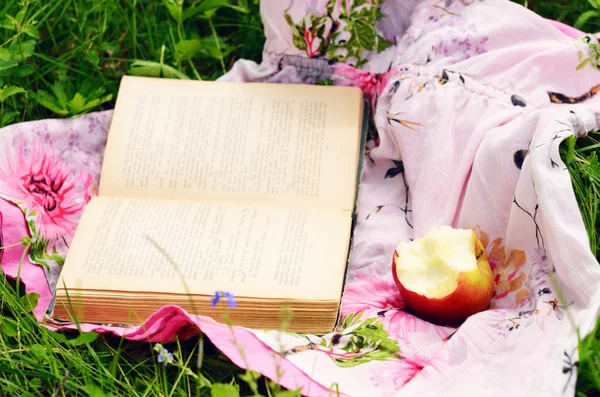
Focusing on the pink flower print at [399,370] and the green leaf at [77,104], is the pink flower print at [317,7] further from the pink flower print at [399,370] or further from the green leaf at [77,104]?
the pink flower print at [399,370]

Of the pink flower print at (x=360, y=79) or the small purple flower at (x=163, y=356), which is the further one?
the pink flower print at (x=360, y=79)

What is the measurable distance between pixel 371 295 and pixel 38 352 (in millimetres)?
446

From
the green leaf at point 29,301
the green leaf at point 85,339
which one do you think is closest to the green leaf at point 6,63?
the green leaf at point 29,301

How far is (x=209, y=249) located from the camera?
1.02 metres


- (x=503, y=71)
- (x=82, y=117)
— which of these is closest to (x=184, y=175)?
(x=82, y=117)

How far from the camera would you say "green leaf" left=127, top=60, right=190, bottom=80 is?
1.30m

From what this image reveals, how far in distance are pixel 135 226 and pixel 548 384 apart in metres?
0.60

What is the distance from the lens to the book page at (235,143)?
1125 millimetres

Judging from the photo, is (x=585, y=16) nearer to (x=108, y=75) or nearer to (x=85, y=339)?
(x=108, y=75)

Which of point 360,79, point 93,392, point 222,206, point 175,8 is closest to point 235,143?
point 222,206

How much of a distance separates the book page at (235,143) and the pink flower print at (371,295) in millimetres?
120

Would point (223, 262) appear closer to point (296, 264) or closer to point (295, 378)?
point (296, 264)

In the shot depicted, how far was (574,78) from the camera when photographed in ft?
3.50

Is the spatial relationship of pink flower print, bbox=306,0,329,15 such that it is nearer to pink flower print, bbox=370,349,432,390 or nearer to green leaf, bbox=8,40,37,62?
green leaf, bbox=8,40,37,62
